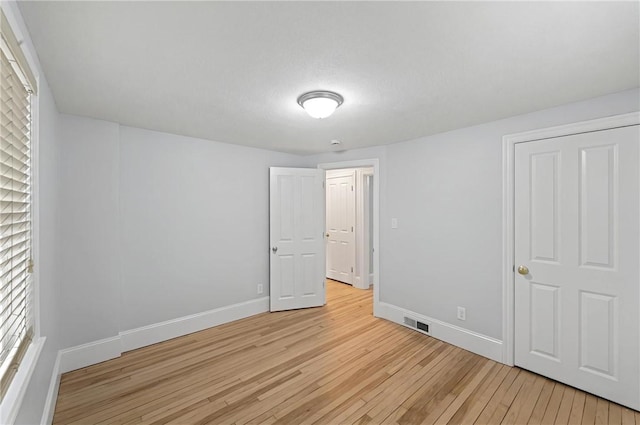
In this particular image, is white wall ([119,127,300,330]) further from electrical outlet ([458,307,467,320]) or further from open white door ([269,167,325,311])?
electrical outlet ([458,307,467,320])

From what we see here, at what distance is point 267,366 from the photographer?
8.59 ft

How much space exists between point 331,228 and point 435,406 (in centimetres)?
390

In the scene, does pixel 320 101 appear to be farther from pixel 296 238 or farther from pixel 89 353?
pixel 89 353

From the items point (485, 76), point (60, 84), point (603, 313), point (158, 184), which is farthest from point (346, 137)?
point (603, 313)

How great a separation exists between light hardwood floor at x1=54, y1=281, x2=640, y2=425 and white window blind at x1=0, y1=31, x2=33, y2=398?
113 centimetres

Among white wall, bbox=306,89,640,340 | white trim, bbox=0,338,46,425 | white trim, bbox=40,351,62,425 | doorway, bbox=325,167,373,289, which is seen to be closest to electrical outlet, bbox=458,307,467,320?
white wall, bbox=306,89,640,340

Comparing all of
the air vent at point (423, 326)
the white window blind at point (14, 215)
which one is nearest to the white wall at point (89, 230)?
the white window blind at point (14, 215)

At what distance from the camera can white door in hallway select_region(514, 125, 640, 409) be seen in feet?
6.72

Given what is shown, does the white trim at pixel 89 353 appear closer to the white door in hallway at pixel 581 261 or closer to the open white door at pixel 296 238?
the open white door at pixel 296 238

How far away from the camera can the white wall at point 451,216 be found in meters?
2.69

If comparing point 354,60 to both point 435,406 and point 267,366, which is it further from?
point 267,366

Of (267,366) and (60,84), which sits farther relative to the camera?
(267,366)

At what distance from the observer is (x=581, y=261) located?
2246mm

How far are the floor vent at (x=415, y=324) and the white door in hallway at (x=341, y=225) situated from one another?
6.48ft
